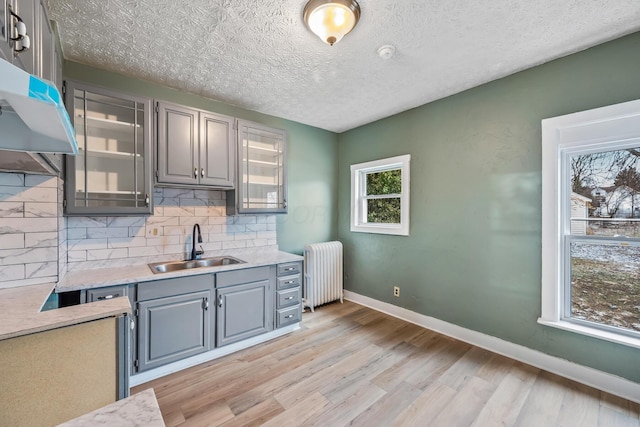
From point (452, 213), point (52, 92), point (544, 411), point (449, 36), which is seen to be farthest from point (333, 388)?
point (449, 36)

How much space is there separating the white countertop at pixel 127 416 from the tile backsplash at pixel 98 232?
5.51 feet

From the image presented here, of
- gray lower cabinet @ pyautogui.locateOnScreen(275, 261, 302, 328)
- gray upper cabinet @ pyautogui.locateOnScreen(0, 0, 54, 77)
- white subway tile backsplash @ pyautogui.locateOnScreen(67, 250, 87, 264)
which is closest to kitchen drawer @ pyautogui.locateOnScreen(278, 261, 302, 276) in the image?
gray lower cabinet @ pyautogui.locateOnScreen(275, 261, 302, 328)

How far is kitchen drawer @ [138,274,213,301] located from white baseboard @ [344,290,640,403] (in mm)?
2287

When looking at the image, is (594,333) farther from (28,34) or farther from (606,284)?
(28,34)

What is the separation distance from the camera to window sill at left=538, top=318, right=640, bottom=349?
188cm

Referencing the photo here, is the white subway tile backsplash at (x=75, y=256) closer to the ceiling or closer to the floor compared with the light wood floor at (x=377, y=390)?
closer to the ceiling

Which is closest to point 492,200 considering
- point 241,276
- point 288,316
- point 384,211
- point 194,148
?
point 384,211

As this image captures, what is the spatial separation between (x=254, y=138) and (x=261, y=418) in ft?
8.21

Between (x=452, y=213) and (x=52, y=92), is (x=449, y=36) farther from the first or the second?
(x=52, y=92)

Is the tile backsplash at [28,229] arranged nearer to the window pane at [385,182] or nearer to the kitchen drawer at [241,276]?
the kitchen drawer at [241,276]

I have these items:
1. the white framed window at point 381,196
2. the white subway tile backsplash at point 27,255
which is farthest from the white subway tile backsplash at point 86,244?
the white framed window at point 381,196

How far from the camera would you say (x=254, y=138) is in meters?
2.95

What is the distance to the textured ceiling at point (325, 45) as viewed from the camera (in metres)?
1.65

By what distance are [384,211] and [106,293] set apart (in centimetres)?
305
